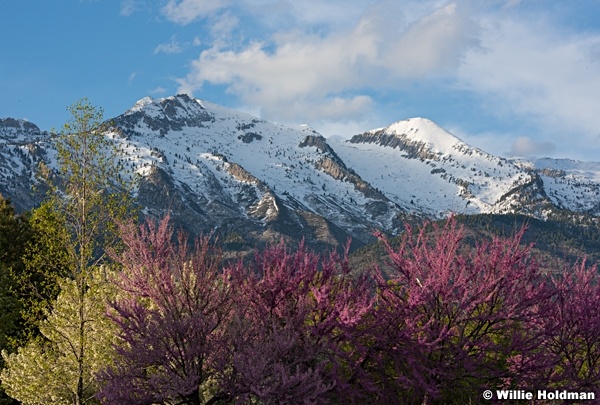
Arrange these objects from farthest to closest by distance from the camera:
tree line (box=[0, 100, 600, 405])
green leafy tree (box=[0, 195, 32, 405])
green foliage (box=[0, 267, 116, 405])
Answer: green leafy tree (box=[0, 195, 32, 405])
green foliage (box=[0, 267, 116, 405])
tree line (box=[0, 100, 600, 405])

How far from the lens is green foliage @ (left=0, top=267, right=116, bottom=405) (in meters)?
21.7

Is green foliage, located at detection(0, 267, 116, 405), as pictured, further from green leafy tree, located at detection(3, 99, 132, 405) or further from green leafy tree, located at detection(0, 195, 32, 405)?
green leafy tree, located at detection(0, 195, 32, 405)

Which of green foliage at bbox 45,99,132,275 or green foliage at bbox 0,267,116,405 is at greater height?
green foliage at bbox 45,99,132,275

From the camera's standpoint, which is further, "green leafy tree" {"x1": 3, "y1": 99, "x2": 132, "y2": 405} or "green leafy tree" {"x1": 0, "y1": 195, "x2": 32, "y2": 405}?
"green leafy tree" {"x1": 0, "y1": 195, "x2": 32, "y2": 405}

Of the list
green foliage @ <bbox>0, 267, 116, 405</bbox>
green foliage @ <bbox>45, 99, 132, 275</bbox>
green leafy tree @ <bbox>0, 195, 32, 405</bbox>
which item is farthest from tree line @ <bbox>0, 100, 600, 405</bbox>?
green leafy tree @ <bbox>0, 195, 32, 405</bbox>

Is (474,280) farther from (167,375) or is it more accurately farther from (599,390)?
Answer: (167,375)

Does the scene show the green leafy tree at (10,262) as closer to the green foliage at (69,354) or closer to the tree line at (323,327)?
the green foliage at (69,354)

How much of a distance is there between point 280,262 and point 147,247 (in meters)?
4.62

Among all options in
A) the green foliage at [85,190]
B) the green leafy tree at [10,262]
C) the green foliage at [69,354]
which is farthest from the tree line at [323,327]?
the green leafy tree at [10,262]

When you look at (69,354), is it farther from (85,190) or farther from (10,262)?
(10,262)

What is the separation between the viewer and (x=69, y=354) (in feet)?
73.1

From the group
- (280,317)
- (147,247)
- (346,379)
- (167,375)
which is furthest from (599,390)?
(147,247)

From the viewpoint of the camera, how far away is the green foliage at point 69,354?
21.7 m

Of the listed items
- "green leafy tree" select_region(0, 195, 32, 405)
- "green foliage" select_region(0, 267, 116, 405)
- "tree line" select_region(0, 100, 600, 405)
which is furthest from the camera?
"green leafy tree" select_region(0, 195, 32, 405)
